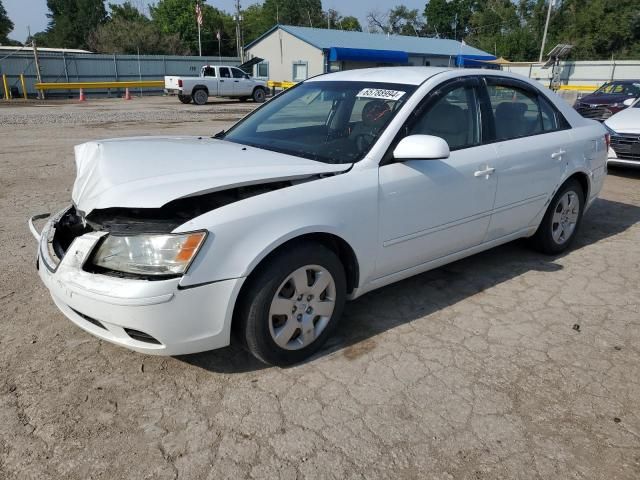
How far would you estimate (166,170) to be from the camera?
270 centimetres

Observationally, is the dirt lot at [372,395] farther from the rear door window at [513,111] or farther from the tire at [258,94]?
the tire at [258,94]

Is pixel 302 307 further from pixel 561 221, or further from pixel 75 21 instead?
pixel 75 21

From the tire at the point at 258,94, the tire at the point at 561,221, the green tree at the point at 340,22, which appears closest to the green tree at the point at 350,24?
the green tree at the point at 340,22

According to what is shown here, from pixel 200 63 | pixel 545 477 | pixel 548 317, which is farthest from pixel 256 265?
Answer: pixel 200 63

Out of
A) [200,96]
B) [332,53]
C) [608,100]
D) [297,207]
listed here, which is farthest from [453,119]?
[332,53]

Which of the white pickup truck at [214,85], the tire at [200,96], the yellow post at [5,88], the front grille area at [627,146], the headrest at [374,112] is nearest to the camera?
the headrest at [374,112]

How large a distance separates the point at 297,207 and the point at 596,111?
511 inches

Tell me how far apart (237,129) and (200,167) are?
1309 mm

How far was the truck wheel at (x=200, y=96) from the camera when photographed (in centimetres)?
2438

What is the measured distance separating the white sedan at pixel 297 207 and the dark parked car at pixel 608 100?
10230 millimetres

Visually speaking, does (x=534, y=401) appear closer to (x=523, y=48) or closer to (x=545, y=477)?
(x=545, y=477)

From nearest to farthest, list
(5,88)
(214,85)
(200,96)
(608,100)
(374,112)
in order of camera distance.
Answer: (374,112) < (608,100) < (200,96) < (214,85) < (5,88)

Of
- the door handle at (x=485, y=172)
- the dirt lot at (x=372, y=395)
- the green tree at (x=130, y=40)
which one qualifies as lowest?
the dirt lot at (x=372, y=395)

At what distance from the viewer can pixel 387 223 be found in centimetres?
307
